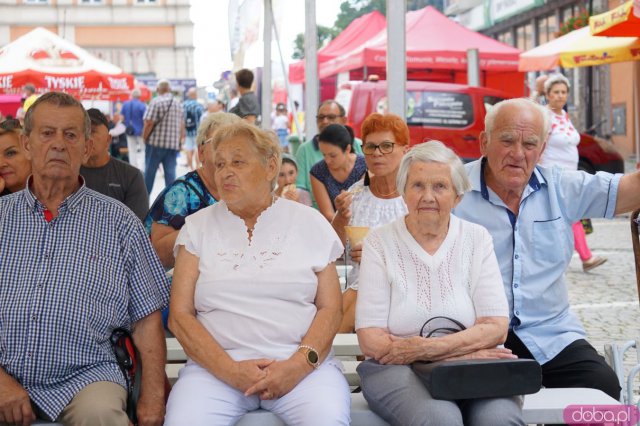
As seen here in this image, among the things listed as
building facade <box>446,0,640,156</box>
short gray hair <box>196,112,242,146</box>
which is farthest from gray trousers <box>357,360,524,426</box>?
building facade <box>446,0,640,156</box>

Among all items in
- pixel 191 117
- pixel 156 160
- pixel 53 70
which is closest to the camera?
pixel 156 160

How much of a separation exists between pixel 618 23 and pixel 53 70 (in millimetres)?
9248

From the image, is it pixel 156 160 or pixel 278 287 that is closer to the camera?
pixel 278 287

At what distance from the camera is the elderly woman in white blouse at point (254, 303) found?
11.2 feet

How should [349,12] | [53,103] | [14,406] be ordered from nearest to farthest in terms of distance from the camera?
[14,406]
[53,103]
[349,12]

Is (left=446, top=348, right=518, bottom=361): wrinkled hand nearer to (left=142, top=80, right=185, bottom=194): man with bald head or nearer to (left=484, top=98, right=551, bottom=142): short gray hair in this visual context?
(left=484, top=98, right=551, bottom=142): short gray hair

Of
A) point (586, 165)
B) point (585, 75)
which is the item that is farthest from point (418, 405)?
point (585, 75)

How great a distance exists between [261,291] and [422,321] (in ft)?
1.97

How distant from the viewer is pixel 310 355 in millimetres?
3512

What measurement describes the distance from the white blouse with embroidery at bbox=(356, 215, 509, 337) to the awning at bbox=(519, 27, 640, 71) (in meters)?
10.2

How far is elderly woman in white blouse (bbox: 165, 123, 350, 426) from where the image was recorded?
341 cm

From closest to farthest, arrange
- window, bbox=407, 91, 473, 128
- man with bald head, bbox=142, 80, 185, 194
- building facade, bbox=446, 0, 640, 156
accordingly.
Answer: man with bald head, bbox=142, 80, 185, 194
window, bbox=407, 91, 473, 128
building facade, bbox=446, 0, 640, 156

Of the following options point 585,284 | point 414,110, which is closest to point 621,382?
point 585,284

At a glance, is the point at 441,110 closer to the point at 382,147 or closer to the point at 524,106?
the point at 382,147
